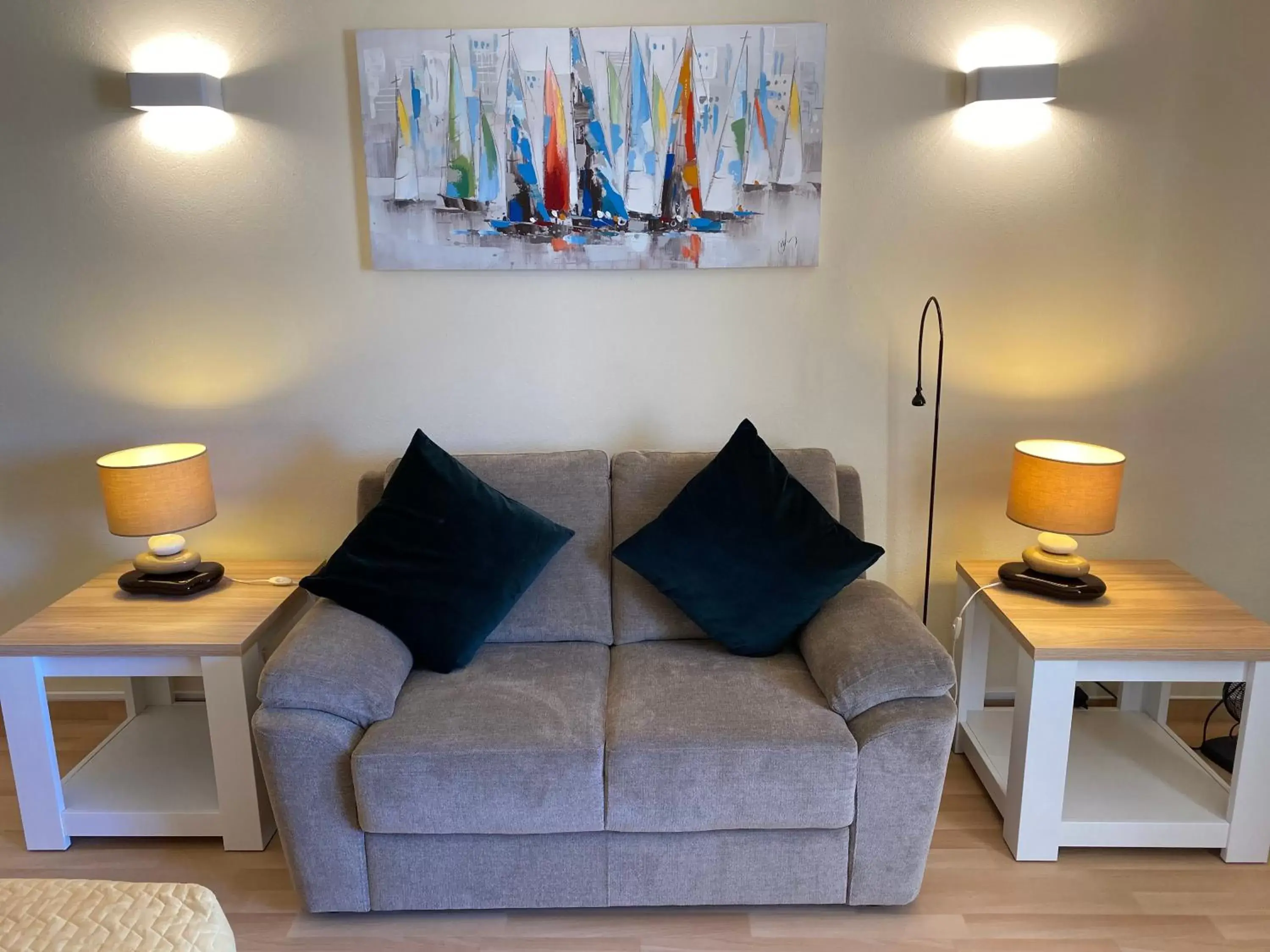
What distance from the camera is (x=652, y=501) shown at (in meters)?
2.67

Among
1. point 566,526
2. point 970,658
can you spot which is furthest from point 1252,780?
point 566,526

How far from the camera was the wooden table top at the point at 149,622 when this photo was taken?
2.33m

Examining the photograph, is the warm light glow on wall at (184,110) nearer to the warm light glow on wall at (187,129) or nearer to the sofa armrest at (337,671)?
the warm light glow on wall at (187,129)

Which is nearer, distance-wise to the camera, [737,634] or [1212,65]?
[737,634]

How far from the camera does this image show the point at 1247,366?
2.83m

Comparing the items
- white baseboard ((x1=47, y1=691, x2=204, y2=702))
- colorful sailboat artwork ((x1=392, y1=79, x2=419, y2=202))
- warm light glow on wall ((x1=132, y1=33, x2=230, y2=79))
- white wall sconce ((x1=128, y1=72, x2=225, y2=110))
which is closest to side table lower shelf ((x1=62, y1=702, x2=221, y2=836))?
white baseboard ((x1=47, y1=691, x2=204, y2=702))

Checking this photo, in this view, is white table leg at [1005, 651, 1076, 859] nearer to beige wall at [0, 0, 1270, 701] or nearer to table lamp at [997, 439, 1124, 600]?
table lamp at [997, 439, 1124, 600]

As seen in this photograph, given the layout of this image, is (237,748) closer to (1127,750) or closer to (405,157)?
(405,157)

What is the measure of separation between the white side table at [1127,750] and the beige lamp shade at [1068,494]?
0.68ft

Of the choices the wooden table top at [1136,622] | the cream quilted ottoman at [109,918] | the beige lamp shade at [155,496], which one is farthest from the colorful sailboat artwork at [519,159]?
the cream quilted ottoman at [109,918]

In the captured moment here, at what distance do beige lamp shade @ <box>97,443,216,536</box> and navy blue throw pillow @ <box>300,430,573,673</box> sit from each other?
492 mm

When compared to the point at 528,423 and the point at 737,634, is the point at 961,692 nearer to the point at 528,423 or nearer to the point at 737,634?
the point at 737,634

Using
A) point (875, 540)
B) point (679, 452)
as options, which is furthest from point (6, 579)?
point (875, 540)

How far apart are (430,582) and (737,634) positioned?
0.82 m
